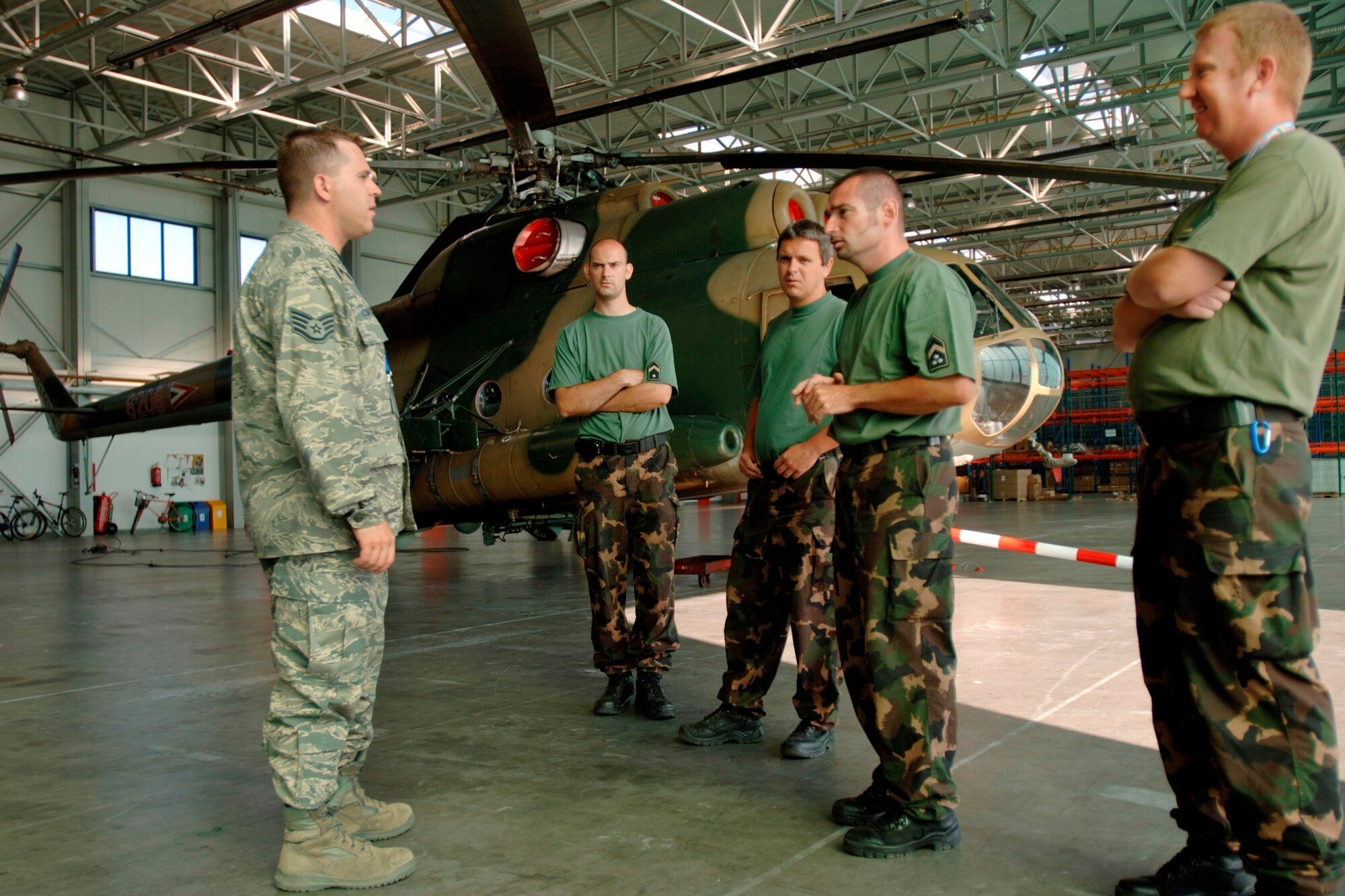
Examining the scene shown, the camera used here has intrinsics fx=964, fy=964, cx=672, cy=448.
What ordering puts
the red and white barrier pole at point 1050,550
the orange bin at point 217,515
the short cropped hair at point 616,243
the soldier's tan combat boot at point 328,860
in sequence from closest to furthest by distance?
the soldier's tan combat boot at point 328,860 < the short cropped hair at point 616,243 < the red and white barrier pole at point 1050,550 < the orange bin at point 217,515

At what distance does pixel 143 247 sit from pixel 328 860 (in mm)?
22873

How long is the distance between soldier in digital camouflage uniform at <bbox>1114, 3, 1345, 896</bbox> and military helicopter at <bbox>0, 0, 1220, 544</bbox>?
347 cm

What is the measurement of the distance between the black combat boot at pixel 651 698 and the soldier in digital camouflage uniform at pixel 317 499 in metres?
1.36

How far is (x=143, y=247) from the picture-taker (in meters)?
21.6

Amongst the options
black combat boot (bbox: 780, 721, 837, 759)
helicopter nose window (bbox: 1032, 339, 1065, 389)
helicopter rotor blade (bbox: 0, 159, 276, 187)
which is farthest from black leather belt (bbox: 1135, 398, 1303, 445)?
helicopter rotor blade (bbox: 0, 159, 276, 187)

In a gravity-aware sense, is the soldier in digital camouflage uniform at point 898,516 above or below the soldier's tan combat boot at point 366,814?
above

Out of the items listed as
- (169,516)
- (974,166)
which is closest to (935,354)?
(974,166)

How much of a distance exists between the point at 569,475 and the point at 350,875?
411 centimetres

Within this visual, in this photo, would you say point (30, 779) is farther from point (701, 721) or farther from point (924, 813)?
point (924, 813)

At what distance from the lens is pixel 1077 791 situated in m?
2.80

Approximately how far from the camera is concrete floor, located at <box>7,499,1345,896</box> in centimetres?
234

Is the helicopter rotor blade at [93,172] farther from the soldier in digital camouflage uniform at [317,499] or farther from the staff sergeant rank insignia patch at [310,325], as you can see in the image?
the staff sergeant rank insignia patch at [310,325]

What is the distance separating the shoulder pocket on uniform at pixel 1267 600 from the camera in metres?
A: 1.93

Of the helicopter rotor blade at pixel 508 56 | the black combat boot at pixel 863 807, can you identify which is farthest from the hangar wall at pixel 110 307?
the black combat boot at pixel 863 807
